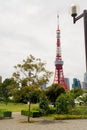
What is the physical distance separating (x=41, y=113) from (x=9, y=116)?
13.8ft

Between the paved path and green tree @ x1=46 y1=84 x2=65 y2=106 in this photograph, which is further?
green tree @ x1=46 y1=84 x2=65 y2=106

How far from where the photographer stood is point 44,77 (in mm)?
35719

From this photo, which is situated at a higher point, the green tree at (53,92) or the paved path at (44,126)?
the green tree at (53,92)

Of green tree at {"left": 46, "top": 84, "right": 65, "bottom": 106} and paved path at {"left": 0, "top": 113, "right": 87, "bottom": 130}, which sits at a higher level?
green tree at {"left": 46, "top": 84, "right": 65, "bottom": 106}

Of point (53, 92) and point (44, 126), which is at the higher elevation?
point (53, 92)

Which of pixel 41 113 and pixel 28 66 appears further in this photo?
pixel 41 113

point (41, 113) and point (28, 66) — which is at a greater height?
point (28, 66)

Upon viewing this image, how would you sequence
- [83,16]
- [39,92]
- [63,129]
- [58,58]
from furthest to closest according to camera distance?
[58,58], [39,92], [63,129], [83,16]

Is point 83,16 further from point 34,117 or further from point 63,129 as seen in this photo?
point 34,117

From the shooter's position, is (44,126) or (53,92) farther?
(53,92)

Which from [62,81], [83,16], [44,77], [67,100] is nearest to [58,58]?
[62,81]

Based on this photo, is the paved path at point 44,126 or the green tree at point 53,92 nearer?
the paved path at point 44,126

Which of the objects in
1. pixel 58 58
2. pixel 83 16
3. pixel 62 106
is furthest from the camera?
pixel 58 58

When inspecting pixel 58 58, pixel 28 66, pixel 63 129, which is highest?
pixel 58 58
